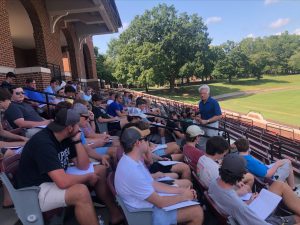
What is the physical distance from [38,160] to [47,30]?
10515 mm

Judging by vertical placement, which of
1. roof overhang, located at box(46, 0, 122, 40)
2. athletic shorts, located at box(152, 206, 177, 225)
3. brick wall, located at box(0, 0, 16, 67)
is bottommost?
athletic shorts, located at box(152, 206, 177, 225)

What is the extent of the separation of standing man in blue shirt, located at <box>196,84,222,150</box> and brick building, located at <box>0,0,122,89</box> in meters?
5.02

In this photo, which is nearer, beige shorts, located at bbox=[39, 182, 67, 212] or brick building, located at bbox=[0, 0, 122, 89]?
beige shorts, located at bbox=[39, 182, 67, 212]

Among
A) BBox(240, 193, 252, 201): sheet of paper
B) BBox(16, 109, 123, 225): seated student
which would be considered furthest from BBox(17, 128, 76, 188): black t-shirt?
BBox(240, 193, 252, 201): sheet of paper

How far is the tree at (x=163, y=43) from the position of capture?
53.1 meters

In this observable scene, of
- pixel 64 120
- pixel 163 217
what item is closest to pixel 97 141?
pixel 64 120

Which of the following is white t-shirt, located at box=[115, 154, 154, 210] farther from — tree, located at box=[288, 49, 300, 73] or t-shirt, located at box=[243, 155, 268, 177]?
tree, located at box=[288, 49, 300, 73]

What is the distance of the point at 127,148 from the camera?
335 centimetres

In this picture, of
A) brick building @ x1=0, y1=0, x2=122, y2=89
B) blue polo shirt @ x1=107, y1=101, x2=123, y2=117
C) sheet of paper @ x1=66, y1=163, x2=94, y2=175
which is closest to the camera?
sheet of paper @ x1=66, y1=163, x2=94, y2=175

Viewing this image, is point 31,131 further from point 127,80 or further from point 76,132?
point 127,80

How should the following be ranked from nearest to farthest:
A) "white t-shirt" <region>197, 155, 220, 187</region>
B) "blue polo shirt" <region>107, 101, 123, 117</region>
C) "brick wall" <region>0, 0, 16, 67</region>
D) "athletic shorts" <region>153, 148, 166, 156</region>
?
"white t-shirt" <region>197, 155, 220, 187</region>
"athletic shorts" <region>153, 148, 166, 156</region>
"brick wall" <region>0, 0, 16, 67</region>
"blue polo shirt" <region>107, 101, 123, 117</region>

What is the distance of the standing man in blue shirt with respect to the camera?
22.4ft

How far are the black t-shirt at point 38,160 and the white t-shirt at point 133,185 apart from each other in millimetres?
614

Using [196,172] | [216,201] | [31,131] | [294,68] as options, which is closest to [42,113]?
[31,131]
